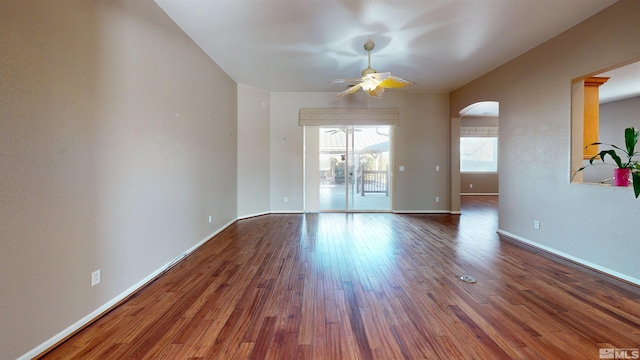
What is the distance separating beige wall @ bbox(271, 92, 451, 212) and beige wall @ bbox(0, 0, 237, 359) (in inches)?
107

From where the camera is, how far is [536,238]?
3.44m

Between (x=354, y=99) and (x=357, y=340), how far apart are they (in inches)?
196

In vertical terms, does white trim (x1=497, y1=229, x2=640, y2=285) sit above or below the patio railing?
below

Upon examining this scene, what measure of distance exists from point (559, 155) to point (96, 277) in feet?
16.4

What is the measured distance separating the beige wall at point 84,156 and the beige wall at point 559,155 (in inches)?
184

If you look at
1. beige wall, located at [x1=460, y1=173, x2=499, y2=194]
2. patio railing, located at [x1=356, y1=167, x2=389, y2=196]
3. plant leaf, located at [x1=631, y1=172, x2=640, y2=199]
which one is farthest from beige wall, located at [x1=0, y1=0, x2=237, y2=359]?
beige wall, located at [x1=460, y1=173, x2=499, y2=194]

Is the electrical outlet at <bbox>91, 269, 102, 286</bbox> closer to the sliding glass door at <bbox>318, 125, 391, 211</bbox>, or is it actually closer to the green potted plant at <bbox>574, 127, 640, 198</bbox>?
the sliding glass door at <bbox>318, 125, 391, 211</bbox>

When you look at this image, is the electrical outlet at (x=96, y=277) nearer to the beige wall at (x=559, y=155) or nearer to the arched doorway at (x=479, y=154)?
the beige wall at (x=559, y=155)

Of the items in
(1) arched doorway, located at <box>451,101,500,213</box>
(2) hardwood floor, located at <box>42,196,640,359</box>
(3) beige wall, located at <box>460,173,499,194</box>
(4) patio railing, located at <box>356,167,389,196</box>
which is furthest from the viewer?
(3) beige wall, located at <box>460,173,499,194</box>

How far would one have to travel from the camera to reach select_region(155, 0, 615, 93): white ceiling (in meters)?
2.54

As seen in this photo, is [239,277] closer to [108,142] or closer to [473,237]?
[108,142]

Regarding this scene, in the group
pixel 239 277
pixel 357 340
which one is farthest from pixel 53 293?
pixel 357 340

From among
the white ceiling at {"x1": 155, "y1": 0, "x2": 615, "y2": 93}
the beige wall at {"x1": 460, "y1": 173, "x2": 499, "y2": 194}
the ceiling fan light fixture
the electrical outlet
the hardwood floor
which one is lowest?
the hardwood floor

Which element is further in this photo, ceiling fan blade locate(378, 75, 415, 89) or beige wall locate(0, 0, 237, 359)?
ceiling fan blade locate(378, 75, 415, 89)
